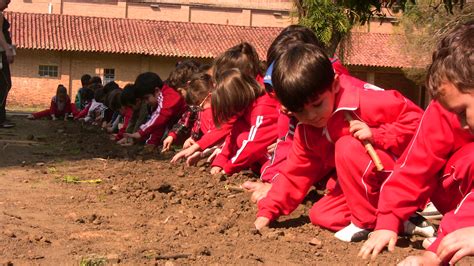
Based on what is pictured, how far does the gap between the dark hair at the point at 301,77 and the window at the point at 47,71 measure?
3896 centimetres

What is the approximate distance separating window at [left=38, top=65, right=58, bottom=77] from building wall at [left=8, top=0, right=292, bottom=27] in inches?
299

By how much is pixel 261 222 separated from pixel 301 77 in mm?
1028

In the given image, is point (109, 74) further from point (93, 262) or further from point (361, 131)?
point (93, 262)

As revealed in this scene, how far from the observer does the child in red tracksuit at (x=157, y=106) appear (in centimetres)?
998

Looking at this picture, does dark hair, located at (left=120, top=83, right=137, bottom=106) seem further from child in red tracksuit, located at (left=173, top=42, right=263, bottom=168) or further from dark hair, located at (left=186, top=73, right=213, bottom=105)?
child in red tracksuit, located at (left=173, top=42, right=263, bottom=168)

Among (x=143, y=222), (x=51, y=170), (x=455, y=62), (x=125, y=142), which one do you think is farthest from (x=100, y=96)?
(x=455, y=62)

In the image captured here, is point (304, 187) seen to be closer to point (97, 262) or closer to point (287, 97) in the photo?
point (287, 97)

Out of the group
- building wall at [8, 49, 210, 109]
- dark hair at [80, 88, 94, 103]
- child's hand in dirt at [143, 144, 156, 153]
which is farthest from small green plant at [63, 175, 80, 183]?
building wall at [8, 49, 210, 109]

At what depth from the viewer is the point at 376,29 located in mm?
49750

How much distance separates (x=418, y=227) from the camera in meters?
4.06

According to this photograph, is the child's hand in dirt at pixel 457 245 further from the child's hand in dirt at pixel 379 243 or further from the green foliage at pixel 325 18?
the green foliage at pixel 325 18

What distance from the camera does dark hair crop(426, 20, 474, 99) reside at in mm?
2867

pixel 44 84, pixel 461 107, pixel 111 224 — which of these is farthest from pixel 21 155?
pixel 44 84

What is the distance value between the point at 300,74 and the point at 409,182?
2.59ft
